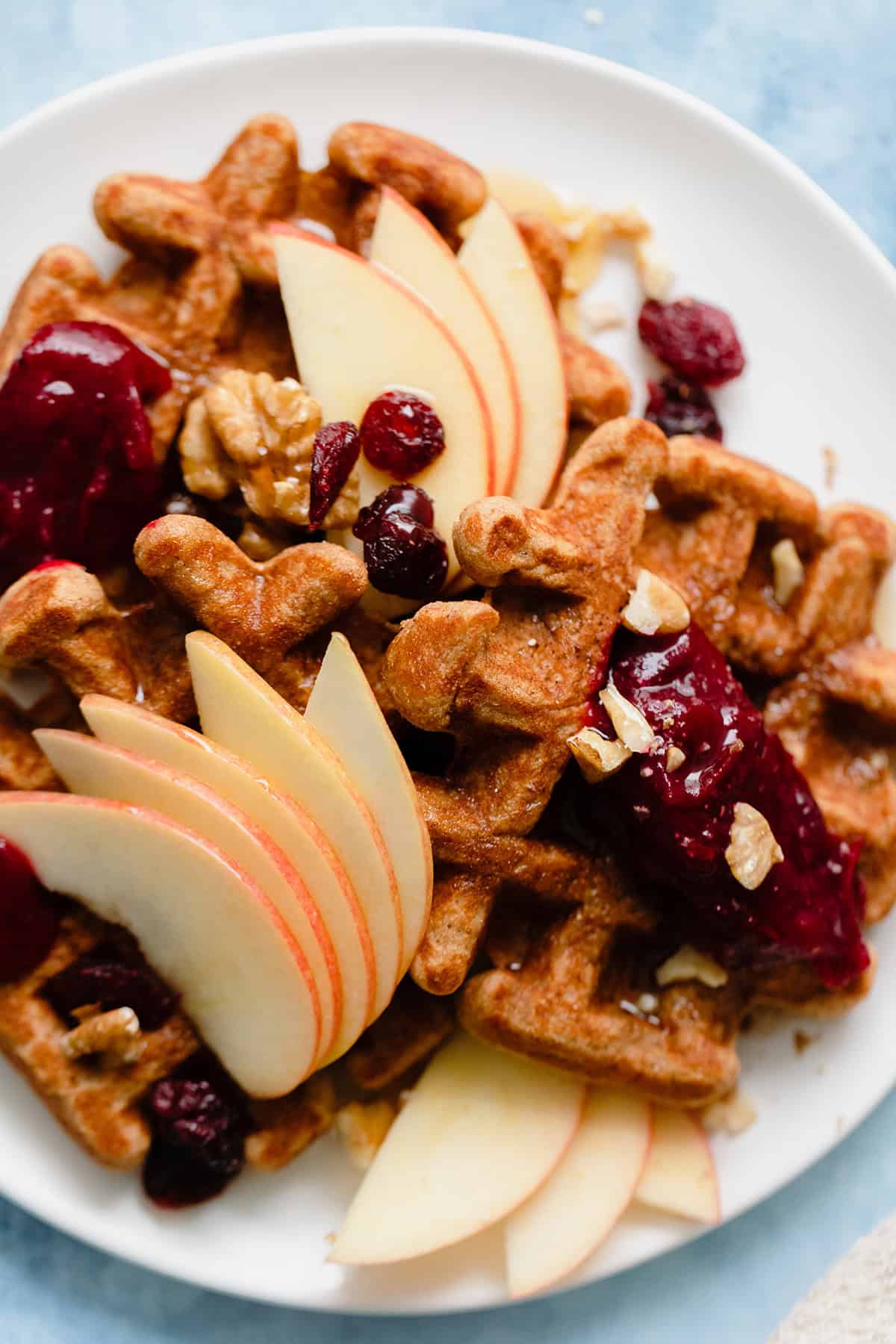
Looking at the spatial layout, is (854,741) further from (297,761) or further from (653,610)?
(297,761)

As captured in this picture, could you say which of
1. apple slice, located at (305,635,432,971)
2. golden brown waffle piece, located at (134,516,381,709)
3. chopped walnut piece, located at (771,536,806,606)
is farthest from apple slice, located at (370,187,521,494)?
chopped walnut piece, located at (771,536,806,606)

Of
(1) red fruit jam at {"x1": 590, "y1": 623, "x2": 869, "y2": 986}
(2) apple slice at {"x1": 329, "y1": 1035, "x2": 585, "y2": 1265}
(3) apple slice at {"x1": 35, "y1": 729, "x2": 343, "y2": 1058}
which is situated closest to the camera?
(3) apple slice at {"x1": 35, "y1": 729, "x2": 343, "y2": 1058}

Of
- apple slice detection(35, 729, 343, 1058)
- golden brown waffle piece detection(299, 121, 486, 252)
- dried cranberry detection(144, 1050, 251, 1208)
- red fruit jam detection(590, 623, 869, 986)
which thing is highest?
golden brown waffle piece detection(299, 121, 486, 252)

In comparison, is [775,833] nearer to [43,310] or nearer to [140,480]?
[140,480]

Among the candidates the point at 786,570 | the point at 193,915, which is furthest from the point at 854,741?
the point at 193,915

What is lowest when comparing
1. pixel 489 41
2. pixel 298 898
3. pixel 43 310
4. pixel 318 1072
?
pixel 318 1072

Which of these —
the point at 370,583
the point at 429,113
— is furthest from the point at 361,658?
the point at 429,113

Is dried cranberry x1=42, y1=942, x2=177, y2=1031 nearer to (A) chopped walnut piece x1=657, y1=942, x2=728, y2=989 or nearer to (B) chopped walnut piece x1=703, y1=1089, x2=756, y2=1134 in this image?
(A) chopped walnut piece x1=657, y1=942, x2=728, y2=989
